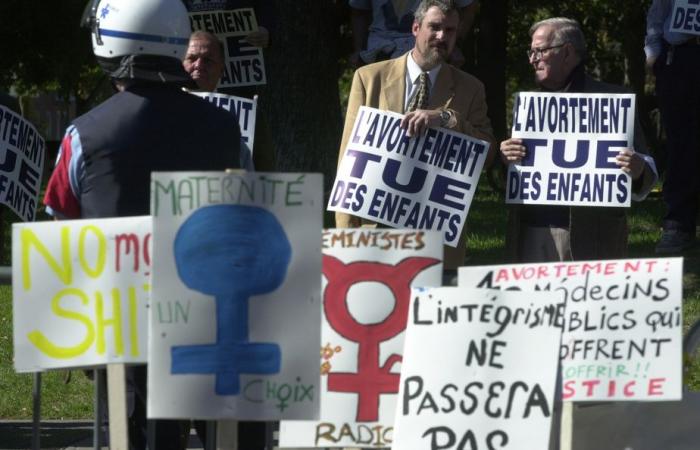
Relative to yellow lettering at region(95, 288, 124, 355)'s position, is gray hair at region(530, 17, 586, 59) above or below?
above

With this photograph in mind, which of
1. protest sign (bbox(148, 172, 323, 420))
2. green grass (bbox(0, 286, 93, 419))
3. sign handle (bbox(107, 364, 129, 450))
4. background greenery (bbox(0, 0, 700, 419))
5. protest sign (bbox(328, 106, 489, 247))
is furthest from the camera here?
background greenery (bbox(0, 0, 700, 419))

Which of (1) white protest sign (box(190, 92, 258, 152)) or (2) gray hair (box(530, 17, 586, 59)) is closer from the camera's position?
(2) gray hair (box(530, 17, 586, 59))

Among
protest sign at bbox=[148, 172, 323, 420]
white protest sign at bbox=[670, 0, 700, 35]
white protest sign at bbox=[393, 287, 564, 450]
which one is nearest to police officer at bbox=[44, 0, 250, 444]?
protest sign at bbox=[148, 172, 323, 420]

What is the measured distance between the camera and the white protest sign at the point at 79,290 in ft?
15.8

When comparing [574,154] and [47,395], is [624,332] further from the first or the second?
[47,395]

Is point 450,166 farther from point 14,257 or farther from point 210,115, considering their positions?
point 14,257

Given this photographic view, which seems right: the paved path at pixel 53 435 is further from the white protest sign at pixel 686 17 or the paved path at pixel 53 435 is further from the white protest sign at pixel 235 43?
the white protest sign at pixel 686 17

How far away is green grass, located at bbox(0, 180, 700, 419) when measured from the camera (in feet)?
27.1

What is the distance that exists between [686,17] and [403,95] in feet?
12.2

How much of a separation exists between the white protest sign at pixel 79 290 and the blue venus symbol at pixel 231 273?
0.97 feet

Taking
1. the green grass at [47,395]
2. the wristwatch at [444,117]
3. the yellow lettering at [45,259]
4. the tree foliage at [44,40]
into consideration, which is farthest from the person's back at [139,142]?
the tree foliage at [44,40]

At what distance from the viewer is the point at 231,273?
4609mm

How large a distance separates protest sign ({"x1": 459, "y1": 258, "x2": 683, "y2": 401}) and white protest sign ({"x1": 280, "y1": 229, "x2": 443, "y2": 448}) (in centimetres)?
51

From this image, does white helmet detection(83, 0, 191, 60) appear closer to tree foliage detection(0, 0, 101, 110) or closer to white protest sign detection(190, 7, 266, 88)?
white protest sign detection(190, 7, 266, 88)
